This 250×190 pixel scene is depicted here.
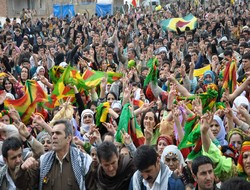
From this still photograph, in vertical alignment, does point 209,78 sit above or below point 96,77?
above

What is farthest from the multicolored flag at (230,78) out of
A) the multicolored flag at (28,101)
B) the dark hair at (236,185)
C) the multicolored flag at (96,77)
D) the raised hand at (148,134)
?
the dark hair at (236,185)

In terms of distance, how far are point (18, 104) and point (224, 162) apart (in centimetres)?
413

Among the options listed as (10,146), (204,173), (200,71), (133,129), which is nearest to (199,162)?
(204,173)

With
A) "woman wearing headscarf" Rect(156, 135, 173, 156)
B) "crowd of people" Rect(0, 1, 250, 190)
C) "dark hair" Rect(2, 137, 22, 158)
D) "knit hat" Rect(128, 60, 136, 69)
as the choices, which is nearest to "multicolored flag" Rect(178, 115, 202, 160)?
→ "crowd of people" Rect(0, 1, 250, 190)

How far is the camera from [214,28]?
17484mm

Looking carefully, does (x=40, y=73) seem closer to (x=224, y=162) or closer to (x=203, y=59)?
(x=203, y=59)

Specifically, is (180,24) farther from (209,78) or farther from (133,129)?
(133,129)

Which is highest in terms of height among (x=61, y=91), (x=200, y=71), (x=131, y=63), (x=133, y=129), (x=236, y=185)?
(x=236, y=185)

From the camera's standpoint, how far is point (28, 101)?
8.70 meters

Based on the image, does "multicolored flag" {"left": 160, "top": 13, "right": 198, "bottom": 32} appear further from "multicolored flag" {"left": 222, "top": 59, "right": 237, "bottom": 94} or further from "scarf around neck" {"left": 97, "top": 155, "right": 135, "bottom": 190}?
"scarf around neck" {"left": 97, "top": 155, "right": 135, "bottom": 190}

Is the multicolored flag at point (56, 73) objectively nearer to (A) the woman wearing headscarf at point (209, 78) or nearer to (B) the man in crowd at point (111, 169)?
(A) the woman wearing headscarf at point (209, 78)

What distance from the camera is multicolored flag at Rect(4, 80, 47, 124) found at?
27.9ft

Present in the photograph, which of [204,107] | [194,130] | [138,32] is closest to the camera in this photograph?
[194,130]

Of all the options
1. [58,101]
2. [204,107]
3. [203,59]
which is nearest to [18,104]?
[58,101]
